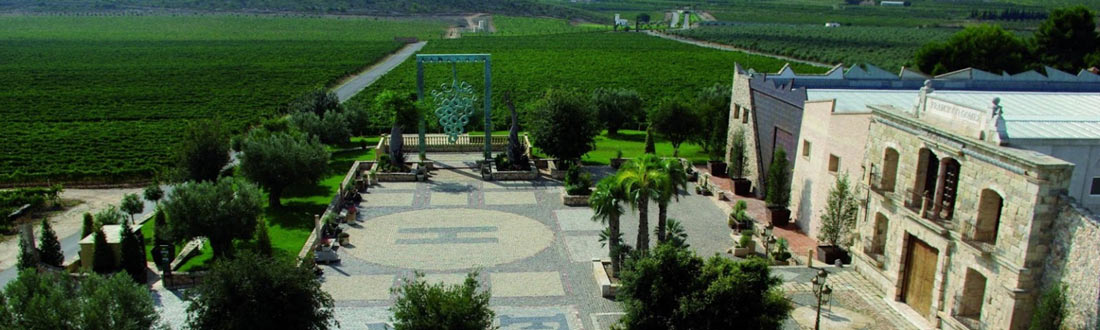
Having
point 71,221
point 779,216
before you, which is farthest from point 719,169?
point 71,221

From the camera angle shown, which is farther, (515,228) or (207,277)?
(515,228)

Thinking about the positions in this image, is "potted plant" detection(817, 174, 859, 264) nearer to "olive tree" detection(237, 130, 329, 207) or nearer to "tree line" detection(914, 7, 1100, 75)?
"olive tree" detection(237, 130, 329, 207)

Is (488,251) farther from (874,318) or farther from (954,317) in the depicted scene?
(954,317)

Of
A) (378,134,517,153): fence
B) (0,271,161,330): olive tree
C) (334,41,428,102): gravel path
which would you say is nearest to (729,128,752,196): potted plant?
(378,134,517,153): fence

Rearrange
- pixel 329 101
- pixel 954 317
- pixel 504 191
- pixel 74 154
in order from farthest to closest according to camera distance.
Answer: pixel 329 101 < pixel 74 154 < pixel 504 191 < pixel 954 317

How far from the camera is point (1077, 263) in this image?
17.4 metres

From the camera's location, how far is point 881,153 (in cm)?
2431

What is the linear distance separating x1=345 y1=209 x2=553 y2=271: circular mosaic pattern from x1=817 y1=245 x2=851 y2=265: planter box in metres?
10.0

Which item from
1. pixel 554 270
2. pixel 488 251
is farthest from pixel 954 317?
pixel 488 251

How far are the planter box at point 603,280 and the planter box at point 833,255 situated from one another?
7654 millimetres

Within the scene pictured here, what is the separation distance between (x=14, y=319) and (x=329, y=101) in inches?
1440

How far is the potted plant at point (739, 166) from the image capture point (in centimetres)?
3703

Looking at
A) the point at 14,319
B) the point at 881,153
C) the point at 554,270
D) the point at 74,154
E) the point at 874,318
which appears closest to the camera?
the point at 14,319

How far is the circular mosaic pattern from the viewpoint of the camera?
91.0 feet
